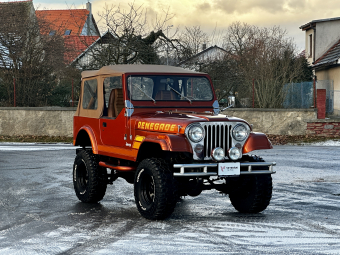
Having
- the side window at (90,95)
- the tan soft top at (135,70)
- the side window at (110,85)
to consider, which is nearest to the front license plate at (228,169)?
the tan soft top at (135,70)

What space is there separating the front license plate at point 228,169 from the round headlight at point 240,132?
380 mm

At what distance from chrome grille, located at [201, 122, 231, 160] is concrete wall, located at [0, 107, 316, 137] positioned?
16.8 meters

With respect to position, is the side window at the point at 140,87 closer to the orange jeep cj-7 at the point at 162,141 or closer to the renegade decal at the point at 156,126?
the orange jeep cj-7 at the point at 162,141

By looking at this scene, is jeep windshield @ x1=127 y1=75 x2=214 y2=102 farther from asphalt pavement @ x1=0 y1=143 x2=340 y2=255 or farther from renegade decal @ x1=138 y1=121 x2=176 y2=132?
asphalt pavement @ x1=0 y1=143 x2=340 y2=255

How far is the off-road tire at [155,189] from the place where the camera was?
7.30m

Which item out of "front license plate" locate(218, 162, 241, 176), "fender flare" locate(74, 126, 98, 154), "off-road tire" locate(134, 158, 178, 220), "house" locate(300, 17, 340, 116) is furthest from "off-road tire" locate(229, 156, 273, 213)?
"house" locate(300, 17, 340, 116)

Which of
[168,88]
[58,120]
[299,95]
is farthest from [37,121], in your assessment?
[168,88]

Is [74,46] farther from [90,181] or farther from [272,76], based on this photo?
[90,181]

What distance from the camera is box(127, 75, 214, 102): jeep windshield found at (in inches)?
342

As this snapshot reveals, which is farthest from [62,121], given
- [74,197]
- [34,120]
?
[74,197]

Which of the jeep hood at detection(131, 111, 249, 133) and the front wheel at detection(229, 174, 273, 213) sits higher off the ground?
the jeep hood at detection(131, 111, 249, 133)

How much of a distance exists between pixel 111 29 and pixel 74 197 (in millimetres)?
18023

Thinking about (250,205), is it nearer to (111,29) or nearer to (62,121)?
(62,121)

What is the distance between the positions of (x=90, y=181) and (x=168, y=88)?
1900 millimetres
